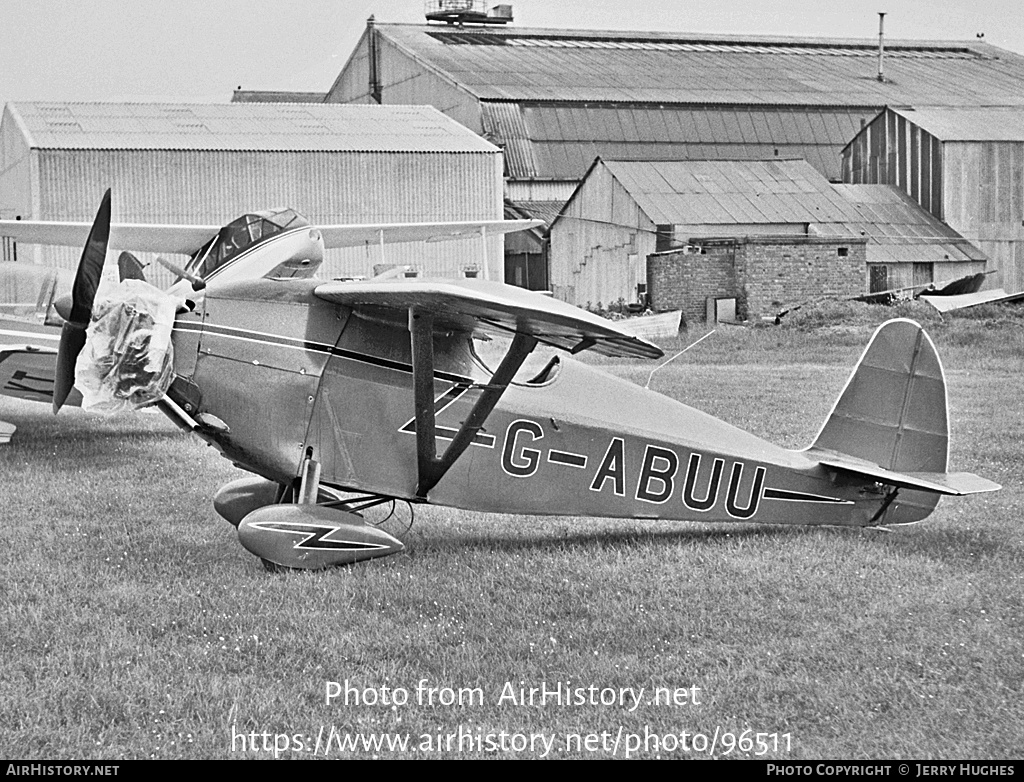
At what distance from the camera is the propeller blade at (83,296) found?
710 centimetres

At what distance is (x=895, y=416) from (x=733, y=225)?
114 ft

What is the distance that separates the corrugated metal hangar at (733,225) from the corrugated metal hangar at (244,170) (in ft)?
16.4

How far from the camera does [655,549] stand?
8.32 m

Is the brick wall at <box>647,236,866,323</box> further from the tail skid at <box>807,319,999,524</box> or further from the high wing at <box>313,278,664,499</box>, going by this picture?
the high wing at <box>313,278,664,499</box>

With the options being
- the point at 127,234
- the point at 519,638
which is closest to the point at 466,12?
the point at 127,234

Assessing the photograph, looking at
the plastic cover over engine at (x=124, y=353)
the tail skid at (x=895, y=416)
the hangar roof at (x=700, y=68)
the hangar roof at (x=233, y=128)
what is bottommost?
the tail skid at (x=895, y=416)

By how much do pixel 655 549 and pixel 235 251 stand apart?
331 cm

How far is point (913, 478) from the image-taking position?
838 centimetres

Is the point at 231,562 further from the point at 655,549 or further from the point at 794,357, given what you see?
the point at 794,357

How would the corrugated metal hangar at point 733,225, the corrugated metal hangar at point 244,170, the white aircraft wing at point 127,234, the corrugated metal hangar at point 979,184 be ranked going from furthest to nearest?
the corrugated metal hangar at point 979,184 < the corrugated metal hangar at point 733,225 < the corrugated metal hangar at point 244,170 < the white aircraft wing at point 127,234

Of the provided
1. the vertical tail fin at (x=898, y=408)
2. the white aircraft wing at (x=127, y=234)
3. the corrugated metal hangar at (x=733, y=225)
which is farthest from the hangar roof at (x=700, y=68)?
the vertical tail fin at (x=898, y=408)

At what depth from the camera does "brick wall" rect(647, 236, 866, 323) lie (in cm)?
3866

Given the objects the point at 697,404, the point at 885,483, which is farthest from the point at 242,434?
the point at 697,404

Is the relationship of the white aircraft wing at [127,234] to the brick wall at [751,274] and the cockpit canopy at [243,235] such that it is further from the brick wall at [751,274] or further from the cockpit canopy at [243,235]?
the brick wall at [751,274]
